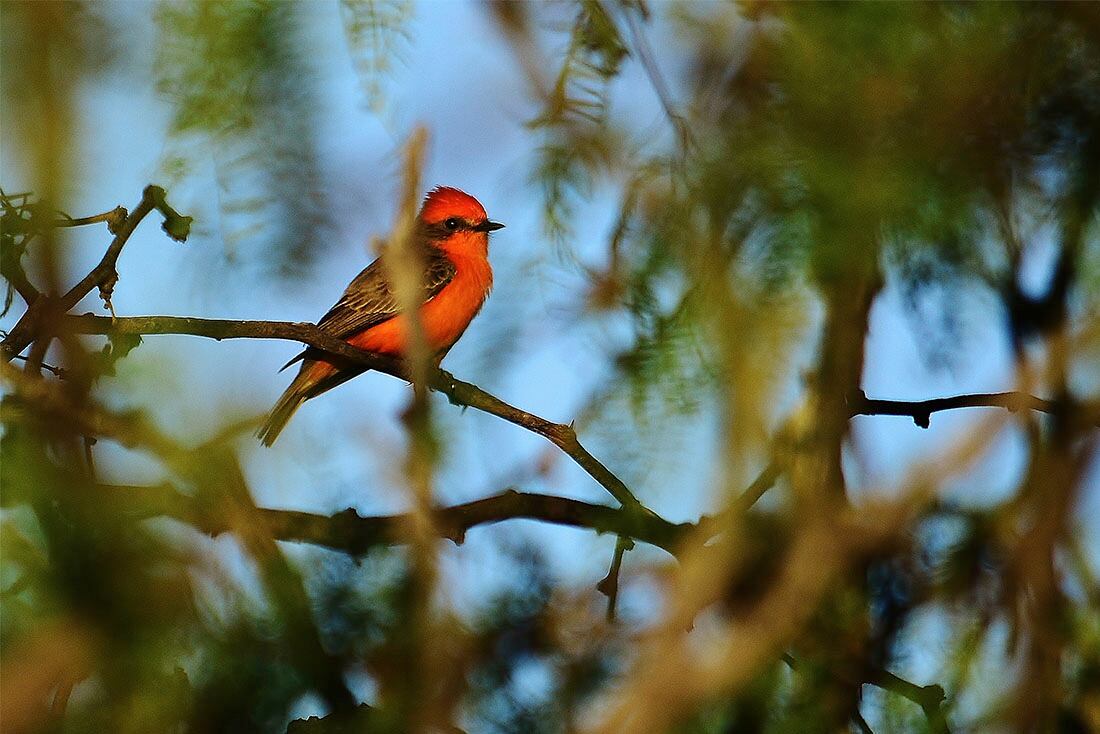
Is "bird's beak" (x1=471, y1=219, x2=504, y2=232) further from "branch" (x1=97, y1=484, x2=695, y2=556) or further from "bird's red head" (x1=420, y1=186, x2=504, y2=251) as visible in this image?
"branch" (x1=97, y1=484, x2=695, y2=556)

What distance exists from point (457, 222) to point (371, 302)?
785 millimetres

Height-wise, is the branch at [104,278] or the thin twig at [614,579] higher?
the branch at [104,278]

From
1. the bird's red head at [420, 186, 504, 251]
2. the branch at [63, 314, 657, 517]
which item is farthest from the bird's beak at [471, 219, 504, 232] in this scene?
the branch at [63, 314, 657, 517]

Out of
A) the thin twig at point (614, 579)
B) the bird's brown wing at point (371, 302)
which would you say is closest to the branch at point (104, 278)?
the thin twig at point (614, 579)

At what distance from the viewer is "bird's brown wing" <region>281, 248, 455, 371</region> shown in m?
6.08

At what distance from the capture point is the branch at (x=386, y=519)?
1.64m

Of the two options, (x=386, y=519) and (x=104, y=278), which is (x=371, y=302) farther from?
(x=386, y=519)

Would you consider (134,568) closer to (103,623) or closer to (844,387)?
(103,623)

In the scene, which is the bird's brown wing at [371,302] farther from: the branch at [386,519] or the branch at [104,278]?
the branch at [104,278]

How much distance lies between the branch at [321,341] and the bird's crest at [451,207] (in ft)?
11.2

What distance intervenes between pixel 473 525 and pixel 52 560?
1199 millimetres

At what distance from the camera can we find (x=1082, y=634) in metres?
2.27

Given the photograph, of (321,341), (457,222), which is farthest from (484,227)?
(321,341)

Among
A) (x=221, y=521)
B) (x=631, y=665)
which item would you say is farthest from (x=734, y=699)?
(x=221, y=521)
